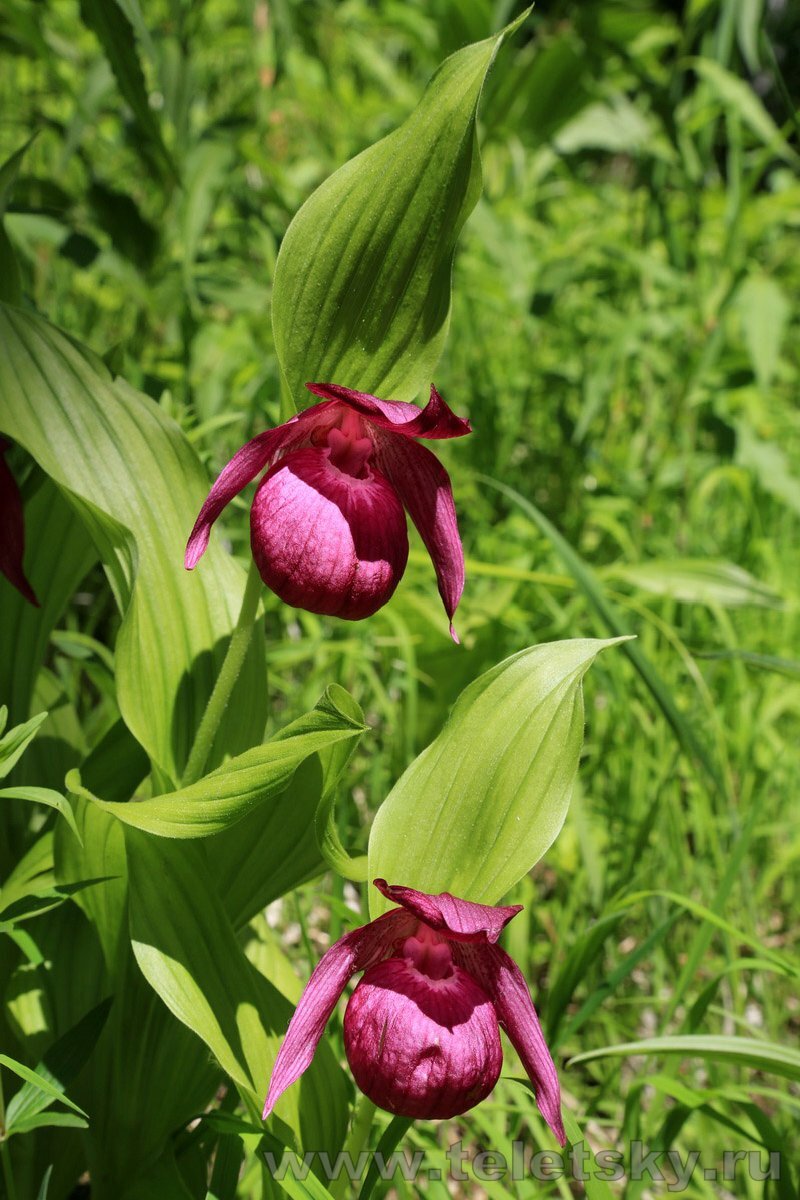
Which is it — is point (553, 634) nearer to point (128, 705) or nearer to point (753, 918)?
point (753, 918)

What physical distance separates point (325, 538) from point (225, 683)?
21 centimetres

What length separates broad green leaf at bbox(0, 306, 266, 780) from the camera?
2.91 ft

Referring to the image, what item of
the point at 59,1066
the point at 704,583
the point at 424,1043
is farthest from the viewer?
the point at 704,583

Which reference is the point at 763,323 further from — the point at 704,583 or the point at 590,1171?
the point at 590,1171

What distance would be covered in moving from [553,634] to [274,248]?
3.02 feet

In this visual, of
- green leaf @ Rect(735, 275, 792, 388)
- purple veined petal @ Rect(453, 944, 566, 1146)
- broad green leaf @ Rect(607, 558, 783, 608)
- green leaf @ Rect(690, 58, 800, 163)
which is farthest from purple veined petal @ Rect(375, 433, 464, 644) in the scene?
green leaf @ Rect(690, 58, 800, 163)

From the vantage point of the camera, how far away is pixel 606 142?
2314mm

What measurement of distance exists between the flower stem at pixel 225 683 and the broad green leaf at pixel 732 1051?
1.51 feet

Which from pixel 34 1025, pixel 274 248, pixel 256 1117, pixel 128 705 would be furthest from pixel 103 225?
pixel 256 1117

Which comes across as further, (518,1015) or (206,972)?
(206,972)

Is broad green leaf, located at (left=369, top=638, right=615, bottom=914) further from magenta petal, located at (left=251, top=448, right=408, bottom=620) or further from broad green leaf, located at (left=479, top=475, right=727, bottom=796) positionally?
broad green leaf, located at (left=479, top=475, right=727, bottom=796)

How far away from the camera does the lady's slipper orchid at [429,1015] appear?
Result: 0.72 meters

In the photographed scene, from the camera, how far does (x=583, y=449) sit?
2.22 m
